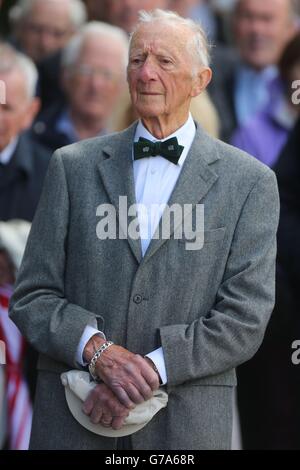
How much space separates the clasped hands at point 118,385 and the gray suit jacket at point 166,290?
9 centimetres

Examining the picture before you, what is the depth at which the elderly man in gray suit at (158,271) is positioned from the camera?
4.14m

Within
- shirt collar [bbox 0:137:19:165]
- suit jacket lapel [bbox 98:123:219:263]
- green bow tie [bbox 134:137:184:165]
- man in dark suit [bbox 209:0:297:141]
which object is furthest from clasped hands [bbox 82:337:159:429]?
man in dark suit [bbox 209:0:297:141]

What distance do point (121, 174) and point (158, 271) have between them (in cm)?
39

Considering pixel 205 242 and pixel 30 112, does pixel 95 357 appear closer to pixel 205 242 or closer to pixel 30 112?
pixel 205 242

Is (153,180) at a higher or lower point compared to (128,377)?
higher

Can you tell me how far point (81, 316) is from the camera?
4.17 meters

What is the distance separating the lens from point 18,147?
6.14 meters

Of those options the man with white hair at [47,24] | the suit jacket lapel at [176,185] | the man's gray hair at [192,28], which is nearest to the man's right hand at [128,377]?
the suit jacket lapel at [176,185]

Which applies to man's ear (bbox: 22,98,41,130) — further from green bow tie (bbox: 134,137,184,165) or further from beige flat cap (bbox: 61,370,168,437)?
beige flat cap (bbox: 61,370,168,437)

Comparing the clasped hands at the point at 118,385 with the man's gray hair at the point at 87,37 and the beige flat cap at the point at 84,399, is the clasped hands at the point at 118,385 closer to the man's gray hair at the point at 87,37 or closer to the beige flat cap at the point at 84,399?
the beige flat cap at the point at 84,399

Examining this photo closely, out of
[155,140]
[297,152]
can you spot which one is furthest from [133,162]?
[297,152]

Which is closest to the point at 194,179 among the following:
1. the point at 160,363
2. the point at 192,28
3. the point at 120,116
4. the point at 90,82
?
Answer: the point at 192,28
